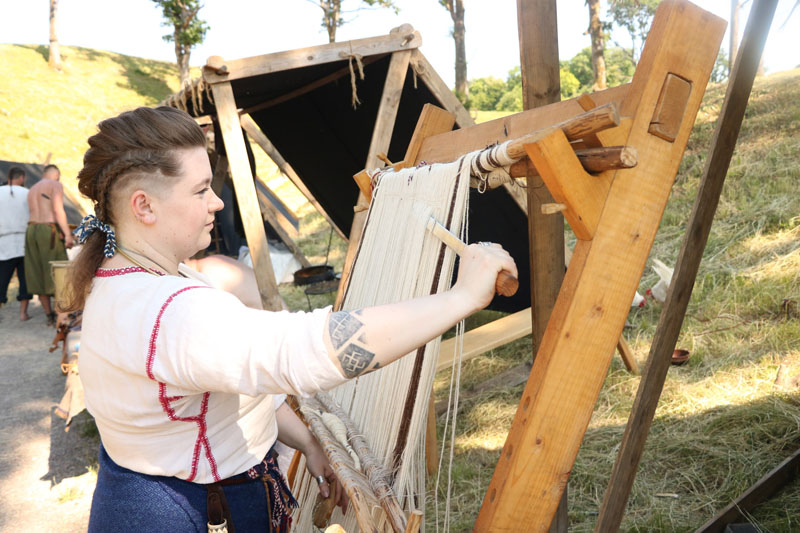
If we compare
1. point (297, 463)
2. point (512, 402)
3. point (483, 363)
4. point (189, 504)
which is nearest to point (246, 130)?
point (483, 363)

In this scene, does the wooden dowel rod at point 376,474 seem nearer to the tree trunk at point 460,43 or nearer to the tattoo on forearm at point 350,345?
the tattoo on forearm at point 350,345

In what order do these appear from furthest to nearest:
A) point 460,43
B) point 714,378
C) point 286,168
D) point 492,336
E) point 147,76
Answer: point 147,76 → point 460,43 → point 286,168 → point 492,336 → point 714,378

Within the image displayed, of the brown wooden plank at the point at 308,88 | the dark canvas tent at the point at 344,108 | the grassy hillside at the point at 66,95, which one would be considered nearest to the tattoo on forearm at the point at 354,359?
the dark canvas tent at the point at 344,108

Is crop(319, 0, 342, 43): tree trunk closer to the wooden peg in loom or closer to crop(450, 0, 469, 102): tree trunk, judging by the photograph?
crop(450, 0, 469, 102): tree trunk

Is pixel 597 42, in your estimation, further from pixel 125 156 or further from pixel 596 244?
pixel 125 156

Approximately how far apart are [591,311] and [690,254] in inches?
21.3

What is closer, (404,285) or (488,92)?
(404,285)

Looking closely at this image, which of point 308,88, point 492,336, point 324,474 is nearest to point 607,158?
point 324,474

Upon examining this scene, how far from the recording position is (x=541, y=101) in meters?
1.56

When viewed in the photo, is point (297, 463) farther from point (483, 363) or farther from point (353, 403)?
point (483, 363)

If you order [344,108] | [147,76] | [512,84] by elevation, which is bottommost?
[344,108]

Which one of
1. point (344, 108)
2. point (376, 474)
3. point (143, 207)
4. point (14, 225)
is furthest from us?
point (14, 225)

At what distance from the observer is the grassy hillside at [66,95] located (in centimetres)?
1398

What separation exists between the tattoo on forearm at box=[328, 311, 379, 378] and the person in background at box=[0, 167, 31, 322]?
771cm
